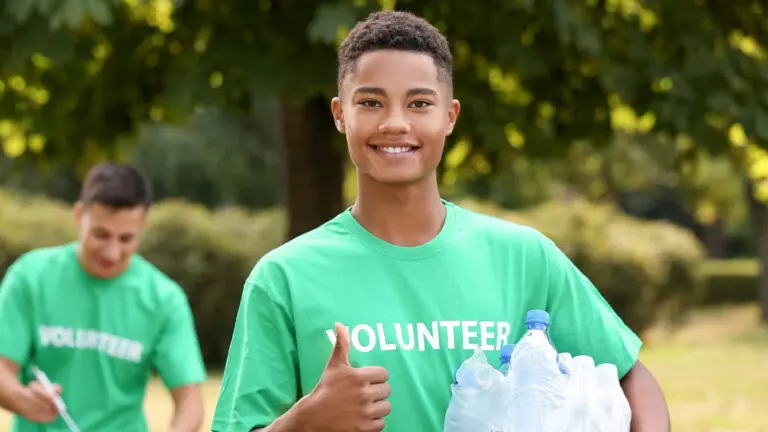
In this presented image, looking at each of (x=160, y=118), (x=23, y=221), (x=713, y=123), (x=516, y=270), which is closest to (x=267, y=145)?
(x=23, y=221)

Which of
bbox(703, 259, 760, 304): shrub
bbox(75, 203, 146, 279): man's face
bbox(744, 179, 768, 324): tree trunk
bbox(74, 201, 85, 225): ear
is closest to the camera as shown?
bbox(75, 203, 146, 279): man's face

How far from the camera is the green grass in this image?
12.6m

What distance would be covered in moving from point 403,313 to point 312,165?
527 cm

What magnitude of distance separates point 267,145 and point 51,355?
26.0 metres

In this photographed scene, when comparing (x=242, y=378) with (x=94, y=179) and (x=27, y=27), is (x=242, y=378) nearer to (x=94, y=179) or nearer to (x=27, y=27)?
(x=94, y=179)

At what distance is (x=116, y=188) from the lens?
506 cm

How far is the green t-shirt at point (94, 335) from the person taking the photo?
4930mm

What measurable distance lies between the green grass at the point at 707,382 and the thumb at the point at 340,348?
9844 mm

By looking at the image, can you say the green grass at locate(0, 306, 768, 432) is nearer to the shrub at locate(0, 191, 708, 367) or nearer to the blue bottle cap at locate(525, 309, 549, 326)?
the shrub at locate(0, 191, 708, 367)

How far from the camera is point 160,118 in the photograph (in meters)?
8.38

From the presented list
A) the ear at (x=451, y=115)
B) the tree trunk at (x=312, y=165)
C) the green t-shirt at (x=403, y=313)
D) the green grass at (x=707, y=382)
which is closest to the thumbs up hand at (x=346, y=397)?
the green t-shirt at (x=403, y=313)

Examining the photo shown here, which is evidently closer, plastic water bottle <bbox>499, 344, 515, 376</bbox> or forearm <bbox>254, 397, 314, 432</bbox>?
forearm <bbox>254, 397, 314, 432</bbox>

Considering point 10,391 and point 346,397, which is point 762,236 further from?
point 346,397

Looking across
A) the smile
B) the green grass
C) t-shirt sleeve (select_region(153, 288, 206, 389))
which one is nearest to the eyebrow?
the smile
